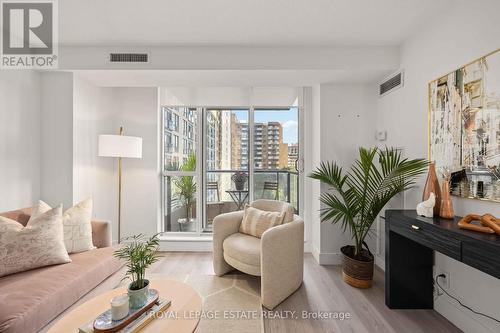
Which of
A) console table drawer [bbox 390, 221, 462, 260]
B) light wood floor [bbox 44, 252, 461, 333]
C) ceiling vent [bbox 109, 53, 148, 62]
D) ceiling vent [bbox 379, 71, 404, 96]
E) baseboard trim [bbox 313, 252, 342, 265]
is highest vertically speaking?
ceiling vent [bbox 109, 53, 148, 62]

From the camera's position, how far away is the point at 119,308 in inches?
45.3

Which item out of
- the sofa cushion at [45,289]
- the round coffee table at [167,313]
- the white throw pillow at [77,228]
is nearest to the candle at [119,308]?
the round coffee table at [167,313]

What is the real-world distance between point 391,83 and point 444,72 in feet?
2.33

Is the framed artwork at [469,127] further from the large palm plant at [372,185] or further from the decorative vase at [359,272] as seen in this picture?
the decorative vase at [359,272]

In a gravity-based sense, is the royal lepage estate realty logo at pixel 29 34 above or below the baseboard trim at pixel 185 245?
above

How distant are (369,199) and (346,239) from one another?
0.82m

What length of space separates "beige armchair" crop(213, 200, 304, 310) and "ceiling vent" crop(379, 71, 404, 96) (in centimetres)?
181

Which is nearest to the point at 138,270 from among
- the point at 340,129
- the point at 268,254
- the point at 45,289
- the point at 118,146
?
the point at 45,289

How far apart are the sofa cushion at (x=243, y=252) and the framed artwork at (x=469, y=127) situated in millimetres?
1745

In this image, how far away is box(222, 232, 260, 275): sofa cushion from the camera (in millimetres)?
2070

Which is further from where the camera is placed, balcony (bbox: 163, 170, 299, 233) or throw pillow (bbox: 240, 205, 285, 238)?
balcony (bbox: 163, 170, 299, 233)

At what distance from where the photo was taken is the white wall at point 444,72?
1.51m

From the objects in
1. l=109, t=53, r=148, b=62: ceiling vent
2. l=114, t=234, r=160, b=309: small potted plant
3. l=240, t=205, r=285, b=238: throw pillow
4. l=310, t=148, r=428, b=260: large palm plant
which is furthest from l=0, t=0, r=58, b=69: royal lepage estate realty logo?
l=310, t=148, r=428, b=260: large palm plant

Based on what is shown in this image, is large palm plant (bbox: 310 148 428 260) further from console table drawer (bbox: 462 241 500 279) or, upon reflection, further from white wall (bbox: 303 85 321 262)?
console table drawer (bbox: 462 241 500 279)
